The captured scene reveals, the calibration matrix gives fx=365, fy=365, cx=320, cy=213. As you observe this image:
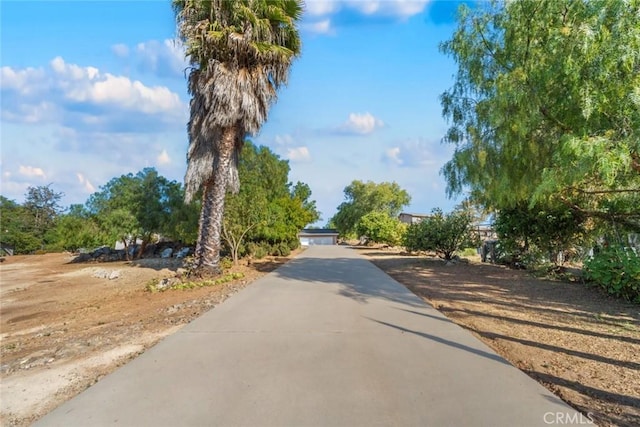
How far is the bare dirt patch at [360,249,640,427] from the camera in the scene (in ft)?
11.5

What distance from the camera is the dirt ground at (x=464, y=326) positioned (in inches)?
144

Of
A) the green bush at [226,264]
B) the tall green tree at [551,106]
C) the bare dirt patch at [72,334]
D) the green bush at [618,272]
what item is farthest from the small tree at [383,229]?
the green bush at [618,272]

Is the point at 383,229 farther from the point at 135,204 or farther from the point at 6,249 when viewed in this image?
the point at 6,249

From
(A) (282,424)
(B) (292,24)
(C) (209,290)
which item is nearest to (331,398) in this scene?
(A) (282,424)

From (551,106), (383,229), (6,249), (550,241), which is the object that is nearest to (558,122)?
(551,106)

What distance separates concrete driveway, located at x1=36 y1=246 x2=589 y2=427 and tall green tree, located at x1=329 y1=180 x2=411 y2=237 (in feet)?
167

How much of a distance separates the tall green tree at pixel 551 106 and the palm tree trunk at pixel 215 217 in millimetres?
7166

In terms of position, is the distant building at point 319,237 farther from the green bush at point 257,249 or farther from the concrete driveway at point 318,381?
the concrete driveway at point 318,381

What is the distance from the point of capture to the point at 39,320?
8.67m

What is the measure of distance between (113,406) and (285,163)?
2980 centimetres

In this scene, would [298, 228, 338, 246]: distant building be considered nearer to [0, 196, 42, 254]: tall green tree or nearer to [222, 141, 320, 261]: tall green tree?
[0, 196, 42, 254]: tall green tree

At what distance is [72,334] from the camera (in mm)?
6602

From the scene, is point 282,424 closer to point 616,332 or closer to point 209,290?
point 616,332

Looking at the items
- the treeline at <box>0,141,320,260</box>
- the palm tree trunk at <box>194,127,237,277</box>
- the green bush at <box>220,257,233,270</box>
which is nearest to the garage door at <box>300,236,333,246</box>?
the treeline at <box>0,141,320,260</box>
